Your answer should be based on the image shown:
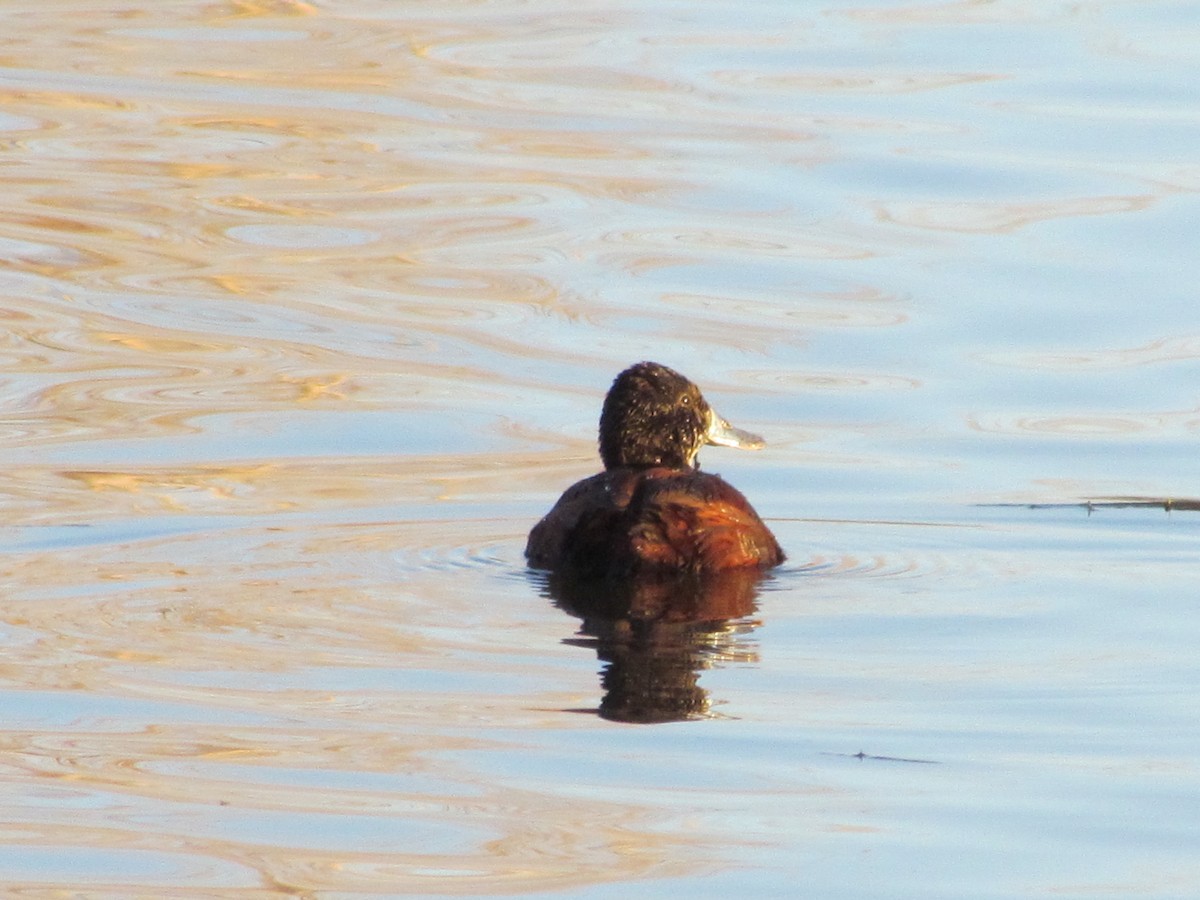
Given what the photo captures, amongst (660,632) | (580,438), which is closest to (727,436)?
(580,438)

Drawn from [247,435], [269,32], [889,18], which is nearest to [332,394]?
[247,435]

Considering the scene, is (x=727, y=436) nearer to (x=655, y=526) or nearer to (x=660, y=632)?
(x=655, y=526)

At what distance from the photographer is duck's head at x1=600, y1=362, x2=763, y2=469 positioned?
9461 mm

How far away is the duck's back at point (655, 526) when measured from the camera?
28.2 ft

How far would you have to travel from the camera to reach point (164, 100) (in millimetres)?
19422

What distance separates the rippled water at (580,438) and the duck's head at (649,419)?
2.05ft

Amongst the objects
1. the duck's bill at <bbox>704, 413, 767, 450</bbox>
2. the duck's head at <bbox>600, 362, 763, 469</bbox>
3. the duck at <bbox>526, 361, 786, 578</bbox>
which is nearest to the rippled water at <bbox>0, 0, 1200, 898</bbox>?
the duck at <bbox>526, 361, 786, 578</bbox>

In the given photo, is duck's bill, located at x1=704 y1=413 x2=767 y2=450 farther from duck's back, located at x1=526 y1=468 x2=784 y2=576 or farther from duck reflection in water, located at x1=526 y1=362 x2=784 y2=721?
duck's back, located at x1=526 y1=468 x2=784 y2=576

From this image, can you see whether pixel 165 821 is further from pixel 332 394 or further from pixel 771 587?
pixel 332 394

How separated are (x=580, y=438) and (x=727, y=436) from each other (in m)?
1.80

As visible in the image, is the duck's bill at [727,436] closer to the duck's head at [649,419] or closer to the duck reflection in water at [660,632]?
the duck's head at [649,419]

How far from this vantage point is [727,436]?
10.2m

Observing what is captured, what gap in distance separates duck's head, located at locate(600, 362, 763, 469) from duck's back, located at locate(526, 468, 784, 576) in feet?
1.92

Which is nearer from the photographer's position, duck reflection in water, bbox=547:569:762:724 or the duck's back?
duck reflection in water, bbox=547:569:762:724
